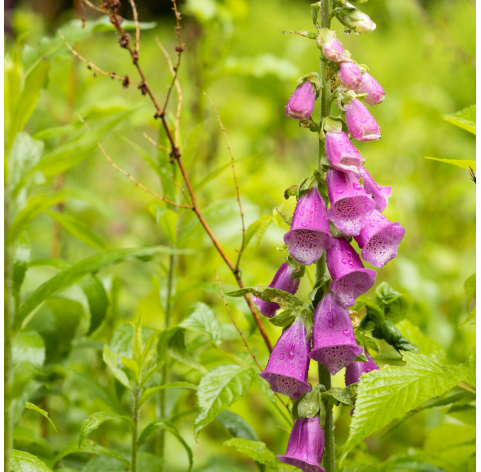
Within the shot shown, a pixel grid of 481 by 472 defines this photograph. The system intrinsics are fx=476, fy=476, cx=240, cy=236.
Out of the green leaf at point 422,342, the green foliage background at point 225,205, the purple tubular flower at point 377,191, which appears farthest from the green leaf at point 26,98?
the green leaf at point 422,342

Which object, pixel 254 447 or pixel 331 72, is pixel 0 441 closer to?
pixel 254 447

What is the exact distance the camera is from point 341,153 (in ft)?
2.23

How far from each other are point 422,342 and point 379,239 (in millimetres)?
338

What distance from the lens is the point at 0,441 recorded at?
56 cm

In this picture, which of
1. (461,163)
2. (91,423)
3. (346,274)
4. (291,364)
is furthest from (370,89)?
(91,423)

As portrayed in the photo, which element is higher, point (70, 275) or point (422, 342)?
point (70, 275)

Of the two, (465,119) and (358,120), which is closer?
(358,120)

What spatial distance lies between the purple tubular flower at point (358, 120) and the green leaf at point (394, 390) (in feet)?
1.11

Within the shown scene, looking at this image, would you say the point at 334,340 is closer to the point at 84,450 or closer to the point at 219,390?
the point at 219,390

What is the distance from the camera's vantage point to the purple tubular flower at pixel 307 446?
0.69 meters

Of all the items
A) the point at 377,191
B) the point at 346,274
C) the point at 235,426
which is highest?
the point at 377,191

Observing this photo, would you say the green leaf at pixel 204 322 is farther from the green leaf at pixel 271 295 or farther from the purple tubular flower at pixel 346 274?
the purple tubular flower at pixel 346 274

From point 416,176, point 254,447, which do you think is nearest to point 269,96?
point 416,176

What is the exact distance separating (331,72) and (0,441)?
67cm
